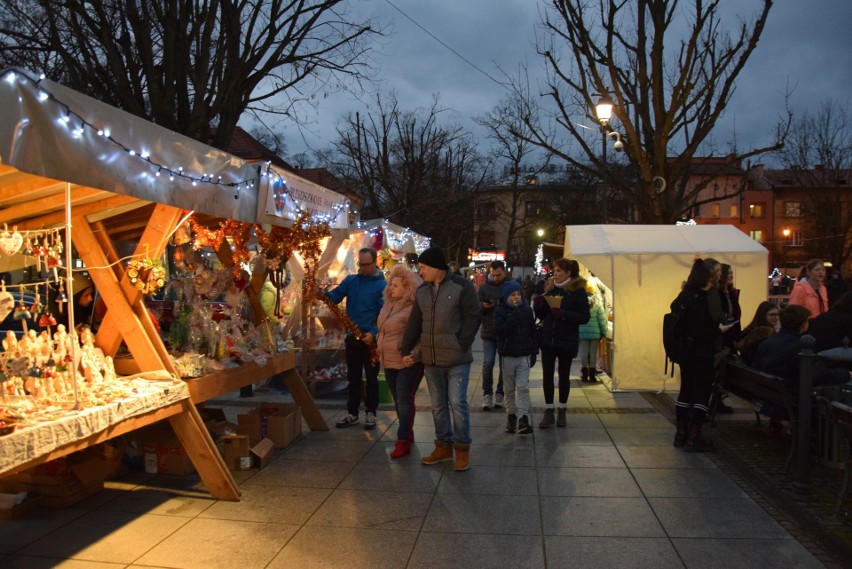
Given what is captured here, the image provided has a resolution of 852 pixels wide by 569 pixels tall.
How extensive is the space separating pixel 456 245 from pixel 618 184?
930 inches

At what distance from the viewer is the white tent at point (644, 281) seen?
883 cm

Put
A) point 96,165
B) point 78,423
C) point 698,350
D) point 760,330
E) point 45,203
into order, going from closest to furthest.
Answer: point 96,165 → point 78,423 → point 45,203 → point 698,350 → point 760,330

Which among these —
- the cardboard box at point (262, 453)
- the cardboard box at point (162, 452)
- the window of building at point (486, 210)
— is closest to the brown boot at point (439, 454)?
the cardboard box at point (262, 453)

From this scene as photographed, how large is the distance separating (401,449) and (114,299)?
2.79m

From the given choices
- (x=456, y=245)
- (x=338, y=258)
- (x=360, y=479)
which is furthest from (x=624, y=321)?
(x=456, y=245)

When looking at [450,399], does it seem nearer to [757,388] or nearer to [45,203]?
[757,388]

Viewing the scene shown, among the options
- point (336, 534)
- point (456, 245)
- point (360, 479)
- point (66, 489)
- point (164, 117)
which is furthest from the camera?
point (456, 245)

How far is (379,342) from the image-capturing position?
20.1 feet

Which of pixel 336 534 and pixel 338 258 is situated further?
pixel 338 258

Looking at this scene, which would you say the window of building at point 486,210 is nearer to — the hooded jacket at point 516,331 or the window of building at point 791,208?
the window of building at point 791,208

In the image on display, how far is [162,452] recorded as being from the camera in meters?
5.44

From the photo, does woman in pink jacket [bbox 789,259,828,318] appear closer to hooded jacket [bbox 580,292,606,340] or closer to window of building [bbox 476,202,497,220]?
hooded jacket [bbox 580,292,606,340]

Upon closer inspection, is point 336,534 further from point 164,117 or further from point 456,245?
point 456,245

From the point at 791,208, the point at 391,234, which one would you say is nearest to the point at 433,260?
the point at 391,234
